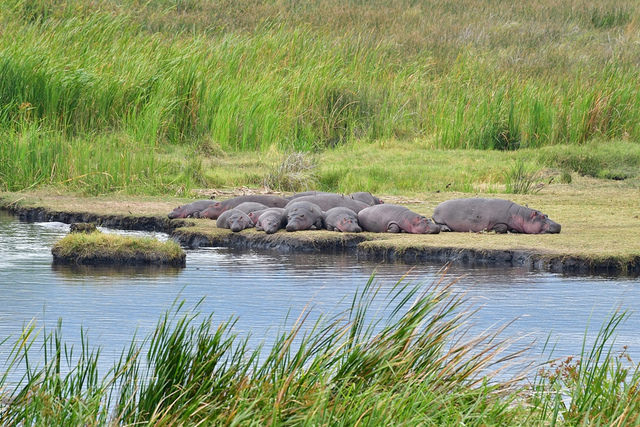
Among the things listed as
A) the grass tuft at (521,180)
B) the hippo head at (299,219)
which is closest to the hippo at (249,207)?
the hippo head at (299,219)

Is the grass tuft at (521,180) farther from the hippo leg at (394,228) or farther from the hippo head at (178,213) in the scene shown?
the hippo head at (178,213)

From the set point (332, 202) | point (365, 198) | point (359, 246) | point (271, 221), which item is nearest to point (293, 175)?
point (365, 198)

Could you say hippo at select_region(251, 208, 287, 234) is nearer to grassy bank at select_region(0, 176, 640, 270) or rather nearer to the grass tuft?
grassy bank at select_region(0, 176, 640, 270)

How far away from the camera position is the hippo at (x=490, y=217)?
11.8 m

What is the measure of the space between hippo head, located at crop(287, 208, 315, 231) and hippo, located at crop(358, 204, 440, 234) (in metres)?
0.58

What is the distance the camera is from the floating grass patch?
10.7 meters

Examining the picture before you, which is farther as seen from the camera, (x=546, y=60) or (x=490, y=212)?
(x=546, y=60)

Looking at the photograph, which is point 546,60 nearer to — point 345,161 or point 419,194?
point 345,161

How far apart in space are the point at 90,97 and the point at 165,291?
10.5m

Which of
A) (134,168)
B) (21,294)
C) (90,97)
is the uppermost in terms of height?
(90,97)

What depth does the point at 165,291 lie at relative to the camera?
926 cm

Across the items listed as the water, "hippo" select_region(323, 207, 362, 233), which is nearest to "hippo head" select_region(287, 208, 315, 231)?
"hippo" select_region(323, 207, 362, 233)

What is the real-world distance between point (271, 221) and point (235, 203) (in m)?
1.51

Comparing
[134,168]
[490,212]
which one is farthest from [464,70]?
[490,212]
